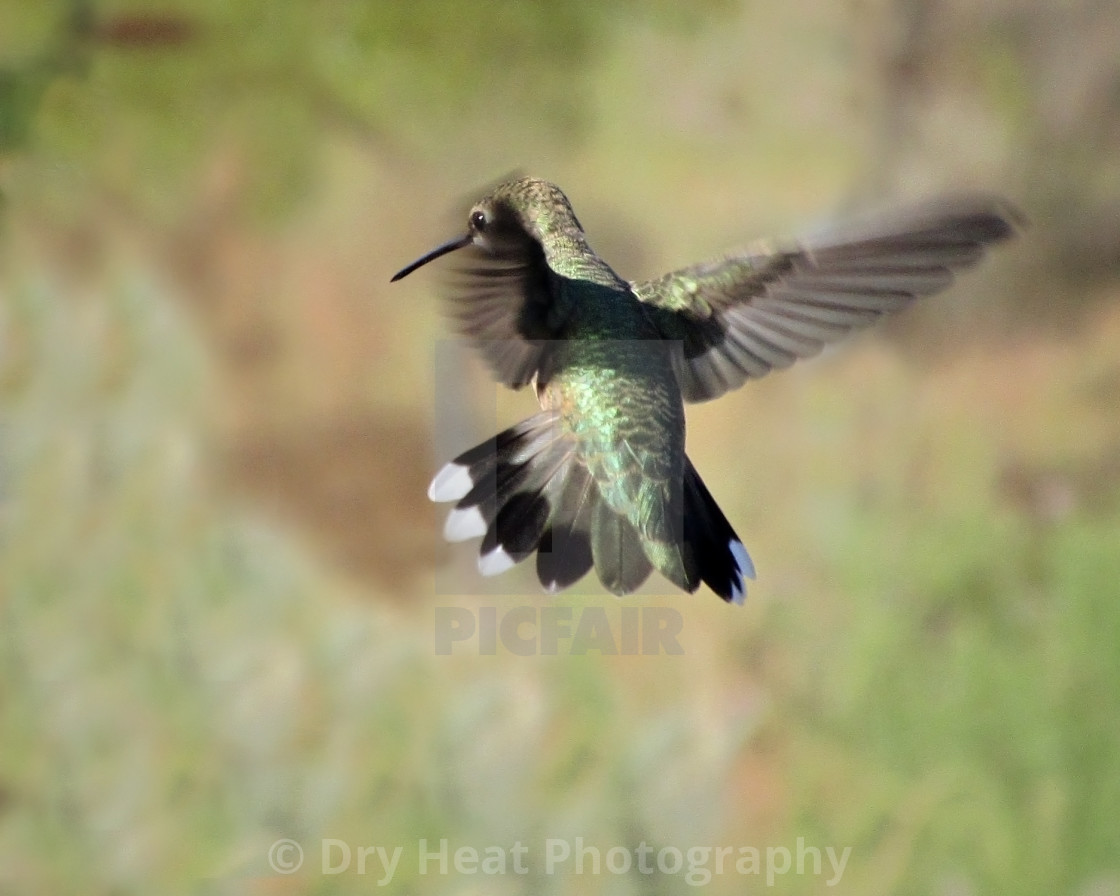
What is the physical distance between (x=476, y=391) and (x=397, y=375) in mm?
145

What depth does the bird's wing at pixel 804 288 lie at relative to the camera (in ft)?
1.81

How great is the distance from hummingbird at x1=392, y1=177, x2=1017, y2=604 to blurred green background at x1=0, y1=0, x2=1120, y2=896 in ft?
2.87

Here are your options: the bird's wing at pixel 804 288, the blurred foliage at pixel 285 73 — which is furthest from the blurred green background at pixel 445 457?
the bird's wing at pixel 804 288

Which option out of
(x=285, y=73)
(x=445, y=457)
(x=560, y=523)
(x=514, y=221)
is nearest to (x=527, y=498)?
(x=560, y=523)

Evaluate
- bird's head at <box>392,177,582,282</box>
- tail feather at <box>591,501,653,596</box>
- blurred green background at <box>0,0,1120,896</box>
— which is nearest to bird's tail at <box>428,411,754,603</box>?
tail feather at <box>591,501,653,596</box>

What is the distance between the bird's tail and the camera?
600 millimetres

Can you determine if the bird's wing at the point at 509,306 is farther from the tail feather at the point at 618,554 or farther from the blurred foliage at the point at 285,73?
the blurred foliage at the point at 285,73

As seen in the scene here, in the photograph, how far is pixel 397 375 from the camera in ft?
5.29

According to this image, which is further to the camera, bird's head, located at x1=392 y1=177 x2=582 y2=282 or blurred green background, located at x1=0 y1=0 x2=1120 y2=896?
blurred green background, located at x1=0 y1=0 x2=1120 y2=896

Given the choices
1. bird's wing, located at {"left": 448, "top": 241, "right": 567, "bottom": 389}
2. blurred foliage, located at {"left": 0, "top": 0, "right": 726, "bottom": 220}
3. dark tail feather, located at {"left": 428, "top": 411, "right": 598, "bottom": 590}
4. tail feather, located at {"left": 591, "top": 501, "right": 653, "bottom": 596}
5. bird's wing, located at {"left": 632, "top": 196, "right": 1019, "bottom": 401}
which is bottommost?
tail feather, located at {"left": 591, "top": 501, "right": 653, "bottom": 596}

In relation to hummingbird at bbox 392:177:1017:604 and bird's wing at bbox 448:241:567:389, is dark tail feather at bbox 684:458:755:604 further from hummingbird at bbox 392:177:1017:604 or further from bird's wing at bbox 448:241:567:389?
bird's wing at bbox 448:241:567:389

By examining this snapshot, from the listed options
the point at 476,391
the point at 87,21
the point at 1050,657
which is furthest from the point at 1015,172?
the point at 87,21

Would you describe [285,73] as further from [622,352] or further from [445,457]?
[622,352]

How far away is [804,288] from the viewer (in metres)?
0.67
